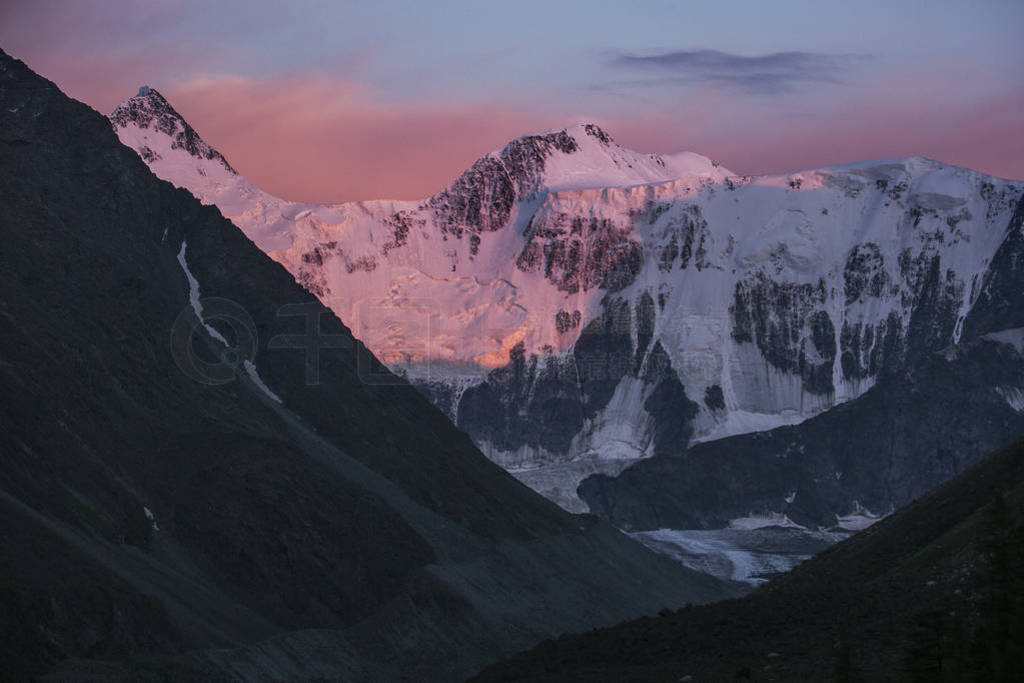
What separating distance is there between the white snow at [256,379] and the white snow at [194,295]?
224 cm

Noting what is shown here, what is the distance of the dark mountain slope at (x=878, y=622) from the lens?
51062mm

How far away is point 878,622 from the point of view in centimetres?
6150

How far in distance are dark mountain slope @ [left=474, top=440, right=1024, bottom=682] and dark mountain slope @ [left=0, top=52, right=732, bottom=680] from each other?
17752 millimetres

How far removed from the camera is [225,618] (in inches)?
3425

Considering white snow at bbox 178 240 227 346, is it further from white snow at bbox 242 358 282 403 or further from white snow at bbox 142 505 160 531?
white snow at bbox 142 505 160 531

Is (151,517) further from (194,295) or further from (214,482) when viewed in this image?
(194,295)

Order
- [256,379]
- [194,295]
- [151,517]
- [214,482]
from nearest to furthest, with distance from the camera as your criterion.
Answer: [151,517] < [214,482] < [256,379] < [194,295]

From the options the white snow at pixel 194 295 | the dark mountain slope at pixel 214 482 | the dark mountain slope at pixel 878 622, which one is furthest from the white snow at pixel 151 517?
the white snow at pixel 194 295

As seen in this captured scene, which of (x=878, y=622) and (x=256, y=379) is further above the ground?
(x=256, y=379)

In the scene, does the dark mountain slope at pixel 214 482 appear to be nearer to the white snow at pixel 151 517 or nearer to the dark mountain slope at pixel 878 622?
the white snow at pixel 151 517

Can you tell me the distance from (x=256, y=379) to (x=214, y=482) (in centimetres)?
2720

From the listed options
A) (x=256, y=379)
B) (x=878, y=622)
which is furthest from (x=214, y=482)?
(x=878, y=622)

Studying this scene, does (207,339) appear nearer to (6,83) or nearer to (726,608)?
(6,83)

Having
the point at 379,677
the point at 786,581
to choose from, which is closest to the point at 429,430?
the point at 379,677
